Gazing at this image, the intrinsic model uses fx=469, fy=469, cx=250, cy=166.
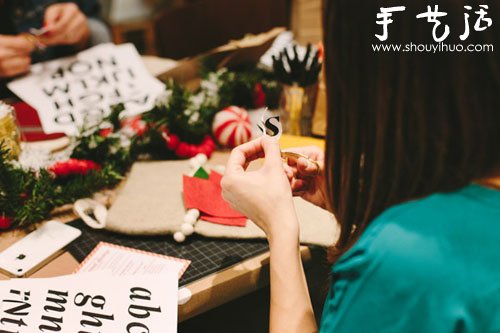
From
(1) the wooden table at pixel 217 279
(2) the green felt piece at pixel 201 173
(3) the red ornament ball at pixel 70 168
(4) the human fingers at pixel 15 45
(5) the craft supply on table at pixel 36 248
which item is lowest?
(1) the wooden table at pixel 217 279

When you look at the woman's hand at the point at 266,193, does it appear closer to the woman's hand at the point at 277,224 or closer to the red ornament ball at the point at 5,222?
the woman's hand at the point at 277,224

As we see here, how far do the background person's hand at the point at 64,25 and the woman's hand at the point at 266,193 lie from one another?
1.06 m

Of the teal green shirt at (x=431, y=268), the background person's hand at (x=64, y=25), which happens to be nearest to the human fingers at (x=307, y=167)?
the teal green shirt at (x=431, y=268)

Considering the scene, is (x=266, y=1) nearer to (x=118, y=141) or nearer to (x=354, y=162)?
(x=118, y=141)

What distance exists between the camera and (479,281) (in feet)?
1.67

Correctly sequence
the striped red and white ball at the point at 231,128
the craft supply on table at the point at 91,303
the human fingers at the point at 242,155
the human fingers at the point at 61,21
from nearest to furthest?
1. the craft supply on table at the point at 91,303
2. the human fingers at the point at 242,155
3. the striped red and white ball at the point at 231,128
4. the human fingers at the point at 61,21

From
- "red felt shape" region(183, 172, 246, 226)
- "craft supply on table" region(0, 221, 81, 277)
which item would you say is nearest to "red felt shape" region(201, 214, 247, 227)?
"red felt shape" region(183, 172, 246, 226)

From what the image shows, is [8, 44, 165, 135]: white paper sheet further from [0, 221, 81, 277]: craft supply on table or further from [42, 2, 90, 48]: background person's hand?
[0, 221, 81, 277]: craft supply on table

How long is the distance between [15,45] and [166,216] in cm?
82

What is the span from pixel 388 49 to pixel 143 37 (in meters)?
3.61

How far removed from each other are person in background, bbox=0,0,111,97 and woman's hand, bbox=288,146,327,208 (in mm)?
925

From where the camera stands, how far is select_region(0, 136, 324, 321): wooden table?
2.65ft

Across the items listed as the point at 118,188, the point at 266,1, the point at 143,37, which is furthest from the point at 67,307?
the point at 143,37

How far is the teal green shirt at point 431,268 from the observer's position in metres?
0.51
